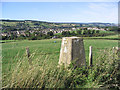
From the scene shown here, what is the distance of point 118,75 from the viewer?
18.3 feet

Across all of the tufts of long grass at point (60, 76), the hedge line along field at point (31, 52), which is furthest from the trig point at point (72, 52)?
the hedge line along field at point (31, 52)

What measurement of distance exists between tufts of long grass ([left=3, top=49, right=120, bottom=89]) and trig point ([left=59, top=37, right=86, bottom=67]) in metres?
0.36

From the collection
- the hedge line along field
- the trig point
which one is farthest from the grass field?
the trig point

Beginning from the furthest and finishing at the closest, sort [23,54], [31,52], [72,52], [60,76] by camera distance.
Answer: [31,52]
[72,52]
[23,54]
[60,76]

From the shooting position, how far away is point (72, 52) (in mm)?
6117

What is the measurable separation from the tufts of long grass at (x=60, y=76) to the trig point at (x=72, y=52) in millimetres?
360

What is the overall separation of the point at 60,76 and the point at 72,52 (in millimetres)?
1439

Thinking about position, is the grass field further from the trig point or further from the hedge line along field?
the trig point

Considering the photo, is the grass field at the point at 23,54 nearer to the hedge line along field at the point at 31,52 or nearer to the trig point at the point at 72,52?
the hedge line along field at the point at 31,52

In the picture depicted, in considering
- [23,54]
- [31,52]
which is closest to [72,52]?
[23,54]

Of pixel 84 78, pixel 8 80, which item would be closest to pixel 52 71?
pixel 84 78

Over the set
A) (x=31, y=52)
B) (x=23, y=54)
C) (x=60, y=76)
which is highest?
(x=23, y=54)

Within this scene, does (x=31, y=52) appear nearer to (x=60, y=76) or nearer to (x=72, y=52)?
(x=72, y=52)

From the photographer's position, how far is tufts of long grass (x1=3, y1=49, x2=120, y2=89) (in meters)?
4.48
